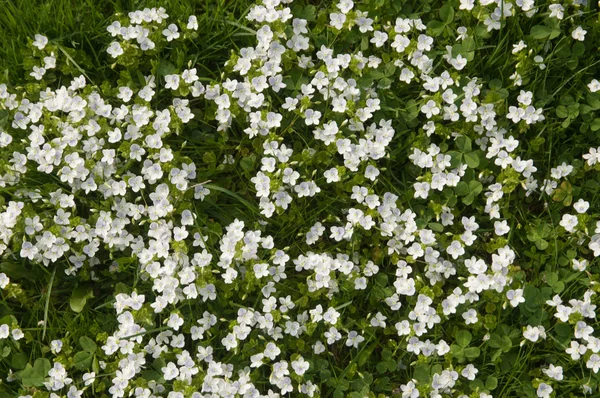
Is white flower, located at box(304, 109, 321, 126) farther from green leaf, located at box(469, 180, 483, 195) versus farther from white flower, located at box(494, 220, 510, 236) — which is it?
white flower, located at box(494, 220, 510, 236)

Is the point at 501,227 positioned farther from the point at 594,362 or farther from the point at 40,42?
the point at 40,42

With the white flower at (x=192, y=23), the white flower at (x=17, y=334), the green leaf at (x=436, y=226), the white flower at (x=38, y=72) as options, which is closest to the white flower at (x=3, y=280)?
the white flower at (x=17, y=334)

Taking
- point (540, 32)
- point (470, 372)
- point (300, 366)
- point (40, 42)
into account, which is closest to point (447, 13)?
point (540, 32)

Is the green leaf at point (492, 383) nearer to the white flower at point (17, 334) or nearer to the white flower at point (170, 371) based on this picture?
the white flower at point (170, 371)

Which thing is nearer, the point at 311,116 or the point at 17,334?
the point at 17,334

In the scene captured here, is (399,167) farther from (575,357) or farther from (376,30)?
(575,357)

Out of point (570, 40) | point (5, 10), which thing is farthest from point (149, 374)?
point (570, 40)
